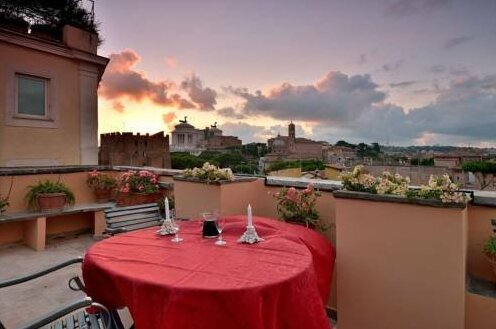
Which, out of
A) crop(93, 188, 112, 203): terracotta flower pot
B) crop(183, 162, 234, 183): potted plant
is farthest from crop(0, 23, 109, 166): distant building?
crop(183, 162, 234, 183): potted plant

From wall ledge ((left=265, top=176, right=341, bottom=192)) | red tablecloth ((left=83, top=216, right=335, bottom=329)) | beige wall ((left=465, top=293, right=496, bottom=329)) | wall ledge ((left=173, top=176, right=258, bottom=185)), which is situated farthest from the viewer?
wall ledge ((left=173, top=176, right=258, bottom=185))

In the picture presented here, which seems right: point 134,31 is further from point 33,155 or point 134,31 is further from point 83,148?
point 33,155

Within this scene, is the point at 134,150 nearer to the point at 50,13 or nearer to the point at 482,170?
the point at 50,13

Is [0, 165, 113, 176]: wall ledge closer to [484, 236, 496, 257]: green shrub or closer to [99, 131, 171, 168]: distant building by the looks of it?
[484, 236, 496, 257]: green shrub

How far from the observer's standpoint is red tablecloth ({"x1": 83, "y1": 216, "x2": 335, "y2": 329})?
115 cm

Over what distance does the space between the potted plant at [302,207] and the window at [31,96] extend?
6213 mm

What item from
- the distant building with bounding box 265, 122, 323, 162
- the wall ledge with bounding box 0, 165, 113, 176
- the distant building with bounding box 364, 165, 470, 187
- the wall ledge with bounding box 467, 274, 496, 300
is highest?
the distant building with bounding box 265, 122, 323, 162

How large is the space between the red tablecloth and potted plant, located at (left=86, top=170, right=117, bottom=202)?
352 centimetres

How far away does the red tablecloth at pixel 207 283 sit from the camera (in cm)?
115

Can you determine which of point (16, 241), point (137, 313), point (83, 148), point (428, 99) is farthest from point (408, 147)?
point (83, 148)

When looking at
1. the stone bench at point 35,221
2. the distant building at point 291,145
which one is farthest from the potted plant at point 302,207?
the distant building at point 291,145

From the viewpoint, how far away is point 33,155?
21.4ft

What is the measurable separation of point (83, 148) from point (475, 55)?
7639 mm

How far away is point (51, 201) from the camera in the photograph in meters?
4.28
